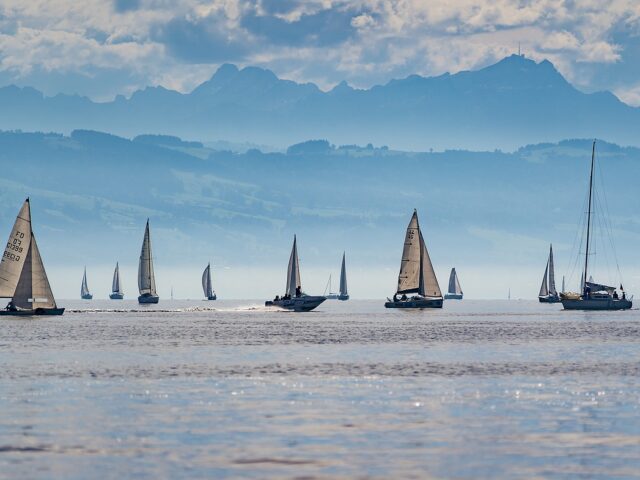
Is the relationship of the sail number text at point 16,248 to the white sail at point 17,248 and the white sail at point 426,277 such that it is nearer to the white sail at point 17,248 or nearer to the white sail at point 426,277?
the white sail at point 17,248

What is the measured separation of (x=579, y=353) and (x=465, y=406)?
40059 mm

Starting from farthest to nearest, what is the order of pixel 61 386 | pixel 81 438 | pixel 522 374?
pixel 522 374 < pixel 61 386 < pixel 81 438

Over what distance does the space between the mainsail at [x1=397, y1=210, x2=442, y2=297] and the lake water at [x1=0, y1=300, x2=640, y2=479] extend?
91.2m

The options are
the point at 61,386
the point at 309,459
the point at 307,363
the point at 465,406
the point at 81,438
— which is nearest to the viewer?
the point at 309,459

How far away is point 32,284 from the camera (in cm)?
14900

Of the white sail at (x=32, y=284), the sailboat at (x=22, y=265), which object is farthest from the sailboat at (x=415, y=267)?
the sailboat at (x=22, y=265)

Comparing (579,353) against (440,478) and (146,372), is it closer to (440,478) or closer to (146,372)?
(146,372)

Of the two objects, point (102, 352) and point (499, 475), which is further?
point (102, 352)

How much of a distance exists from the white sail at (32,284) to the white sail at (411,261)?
55061 mm

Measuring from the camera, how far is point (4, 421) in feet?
162

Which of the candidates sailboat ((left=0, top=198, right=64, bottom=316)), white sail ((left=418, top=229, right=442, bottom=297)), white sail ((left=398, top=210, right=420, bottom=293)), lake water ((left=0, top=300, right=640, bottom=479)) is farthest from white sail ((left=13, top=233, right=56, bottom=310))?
white sail ((left=418, top=229, right=442, bottom=297))

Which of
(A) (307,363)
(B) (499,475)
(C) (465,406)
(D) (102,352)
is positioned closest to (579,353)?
(A) (307,363)

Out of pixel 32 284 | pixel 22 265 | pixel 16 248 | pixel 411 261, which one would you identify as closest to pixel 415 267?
pixel 411 261

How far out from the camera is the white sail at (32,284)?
14375 cm
